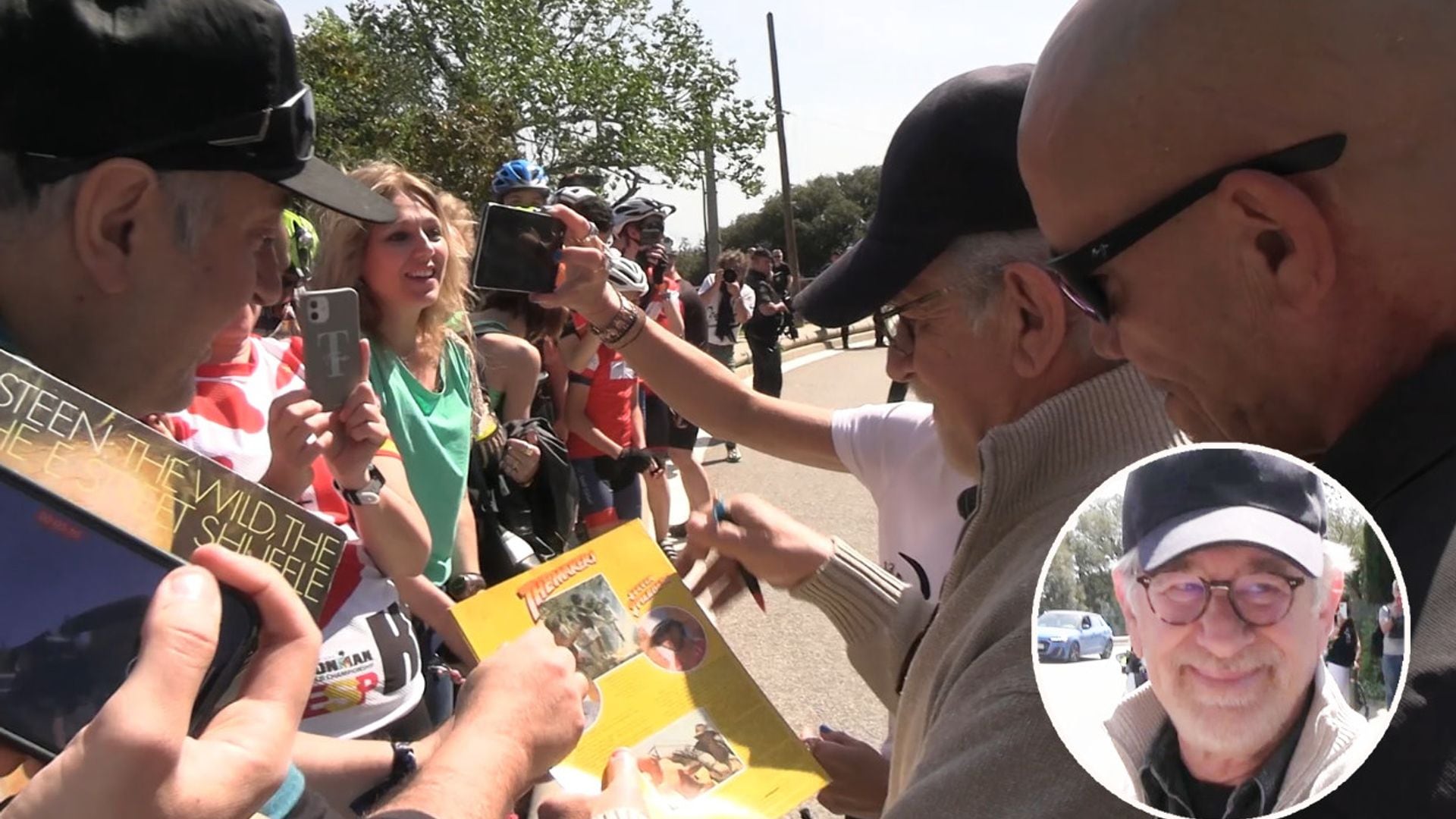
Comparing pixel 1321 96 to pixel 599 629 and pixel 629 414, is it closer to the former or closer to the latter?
pixel 599 629

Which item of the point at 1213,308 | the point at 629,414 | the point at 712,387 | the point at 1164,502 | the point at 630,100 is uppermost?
the point at 630,100

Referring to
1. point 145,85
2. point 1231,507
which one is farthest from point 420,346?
point 1231,507

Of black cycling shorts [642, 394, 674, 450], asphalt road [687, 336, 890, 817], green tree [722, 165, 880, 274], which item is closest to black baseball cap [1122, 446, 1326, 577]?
asphalt road [687, 336, 890, 817]

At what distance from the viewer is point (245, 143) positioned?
1263 mm

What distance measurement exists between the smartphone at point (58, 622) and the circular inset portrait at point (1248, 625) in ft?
2.34

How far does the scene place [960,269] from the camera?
164cm

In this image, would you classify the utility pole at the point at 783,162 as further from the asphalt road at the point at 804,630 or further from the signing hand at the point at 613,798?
the signing hand at the point at 613,798

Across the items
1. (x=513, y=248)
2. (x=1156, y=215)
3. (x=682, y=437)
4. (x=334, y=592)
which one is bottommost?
(x=682, y=437)

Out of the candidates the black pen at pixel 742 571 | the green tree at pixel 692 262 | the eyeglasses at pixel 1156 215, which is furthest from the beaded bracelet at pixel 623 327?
the green tree at pixel 692 262

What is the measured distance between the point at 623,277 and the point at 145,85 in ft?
6.12

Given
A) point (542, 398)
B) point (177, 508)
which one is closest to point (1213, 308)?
point (177, 508)

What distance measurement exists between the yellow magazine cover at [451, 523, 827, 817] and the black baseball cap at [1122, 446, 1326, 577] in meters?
1.09

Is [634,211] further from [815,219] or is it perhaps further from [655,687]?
[815,219]

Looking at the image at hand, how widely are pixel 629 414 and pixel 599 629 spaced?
4.00m
